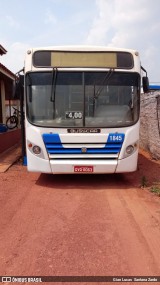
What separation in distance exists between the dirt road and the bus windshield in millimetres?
1492

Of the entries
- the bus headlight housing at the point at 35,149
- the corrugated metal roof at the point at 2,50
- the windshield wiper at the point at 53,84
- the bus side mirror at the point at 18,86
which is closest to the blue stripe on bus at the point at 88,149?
the bus headlight housing at the point at 35,149

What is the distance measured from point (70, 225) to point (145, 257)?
1343mm

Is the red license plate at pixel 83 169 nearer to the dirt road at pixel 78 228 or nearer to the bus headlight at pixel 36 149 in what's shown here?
the dirt road at pixel 78 228

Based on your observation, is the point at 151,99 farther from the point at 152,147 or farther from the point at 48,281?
the point at 48,281

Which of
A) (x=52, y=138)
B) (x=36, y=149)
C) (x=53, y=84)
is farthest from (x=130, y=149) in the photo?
(x=53, y=84)

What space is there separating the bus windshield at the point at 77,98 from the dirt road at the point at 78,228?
4.90ft

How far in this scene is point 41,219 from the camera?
15.3ft

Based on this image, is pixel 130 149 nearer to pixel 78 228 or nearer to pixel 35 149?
pixel 35 149

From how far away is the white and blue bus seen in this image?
633 cm

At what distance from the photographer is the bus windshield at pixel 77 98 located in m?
6.36

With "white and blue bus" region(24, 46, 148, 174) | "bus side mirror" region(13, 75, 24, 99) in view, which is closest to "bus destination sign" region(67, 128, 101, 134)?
"white and blue bus" region(24, 46, 148, 174)

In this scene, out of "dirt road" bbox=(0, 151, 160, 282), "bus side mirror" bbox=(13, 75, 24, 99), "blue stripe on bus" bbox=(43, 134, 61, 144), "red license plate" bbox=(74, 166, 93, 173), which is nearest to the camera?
"dirt road" bbox=(0, 151, 160, 282)

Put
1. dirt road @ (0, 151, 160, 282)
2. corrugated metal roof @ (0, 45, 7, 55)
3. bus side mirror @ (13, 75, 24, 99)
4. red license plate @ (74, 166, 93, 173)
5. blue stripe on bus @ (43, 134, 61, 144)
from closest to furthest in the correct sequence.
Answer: dirt road @ (0, 151, 160, 282) → blue stripe on bus @ (43, 134, 61, 144) → red license plate @ (74, 166, 93, 173) → bus side mirror @ (13, 75, 24, 99) → corrugated metal roof @ (0, 45, 7, 55)

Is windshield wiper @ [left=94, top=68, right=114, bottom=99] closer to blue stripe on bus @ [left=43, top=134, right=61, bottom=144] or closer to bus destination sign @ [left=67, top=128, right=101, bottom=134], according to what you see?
bus destination sign @ [left=67, top=128, right=101, bottom=134]
